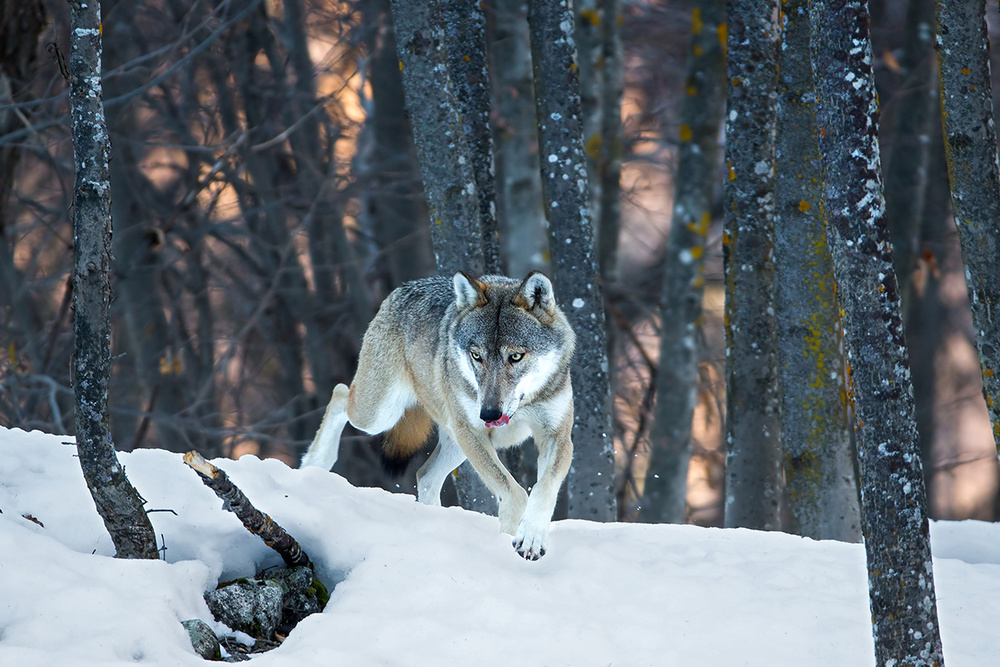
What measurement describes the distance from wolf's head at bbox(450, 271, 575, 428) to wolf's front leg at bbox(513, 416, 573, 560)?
12.4 inches

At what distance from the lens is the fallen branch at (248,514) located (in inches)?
154

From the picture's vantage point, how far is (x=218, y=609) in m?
4.07

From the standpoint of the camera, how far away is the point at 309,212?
11.7m

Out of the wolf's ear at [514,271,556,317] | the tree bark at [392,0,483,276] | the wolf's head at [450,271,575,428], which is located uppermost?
the tree bark at [392,0,483,276]

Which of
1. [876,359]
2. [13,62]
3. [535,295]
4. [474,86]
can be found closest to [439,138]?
[474,86]

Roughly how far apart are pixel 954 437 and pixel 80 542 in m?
15.5

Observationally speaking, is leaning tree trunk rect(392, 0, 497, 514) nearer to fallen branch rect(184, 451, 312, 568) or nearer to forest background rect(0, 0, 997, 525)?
fallen branch rect(184, 451, 312, 568)

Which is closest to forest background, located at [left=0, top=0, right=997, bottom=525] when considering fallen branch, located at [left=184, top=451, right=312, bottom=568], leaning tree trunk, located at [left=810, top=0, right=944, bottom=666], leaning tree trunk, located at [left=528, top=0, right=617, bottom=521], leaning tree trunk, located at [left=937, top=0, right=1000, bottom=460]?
leaning tree trunk, located at [left=528, top=0, right=617, bottom=521]

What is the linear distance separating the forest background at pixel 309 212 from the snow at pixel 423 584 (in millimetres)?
5619

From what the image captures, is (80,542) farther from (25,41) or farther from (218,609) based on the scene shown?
(25,41)

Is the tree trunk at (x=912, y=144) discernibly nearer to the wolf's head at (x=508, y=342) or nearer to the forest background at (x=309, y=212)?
the forest background at (x=309, y=212)

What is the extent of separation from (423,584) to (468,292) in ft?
5.79

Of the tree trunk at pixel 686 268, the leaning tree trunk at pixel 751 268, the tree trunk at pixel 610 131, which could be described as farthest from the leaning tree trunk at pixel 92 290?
the tree trunk at pixel 610 131

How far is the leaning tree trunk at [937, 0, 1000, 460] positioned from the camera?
496cm
